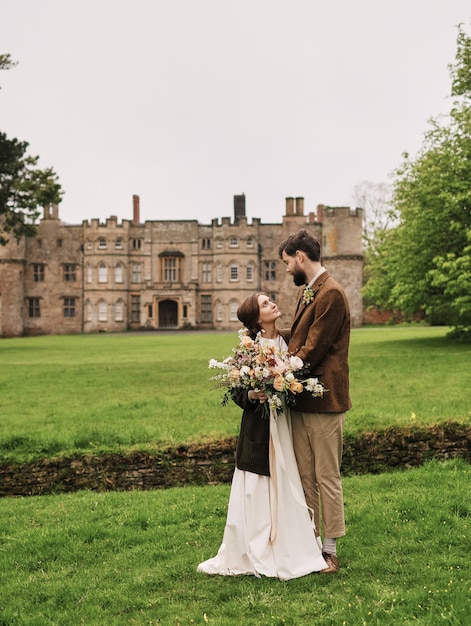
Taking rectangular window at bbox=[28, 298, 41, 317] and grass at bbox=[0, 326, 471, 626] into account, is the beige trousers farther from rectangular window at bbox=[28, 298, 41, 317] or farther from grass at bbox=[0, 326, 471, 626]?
rectangular window at bbox=[28, 298, 41, 317]

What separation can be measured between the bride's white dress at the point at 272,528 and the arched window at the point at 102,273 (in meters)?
54.1

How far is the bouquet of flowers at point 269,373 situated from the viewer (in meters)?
4.92

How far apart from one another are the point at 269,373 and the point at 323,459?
94cm

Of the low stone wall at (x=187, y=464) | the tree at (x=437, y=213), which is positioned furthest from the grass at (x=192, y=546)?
the tree at (x=437, y=213)

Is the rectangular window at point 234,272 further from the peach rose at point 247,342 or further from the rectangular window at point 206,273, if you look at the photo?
the peach rose at point 247,342

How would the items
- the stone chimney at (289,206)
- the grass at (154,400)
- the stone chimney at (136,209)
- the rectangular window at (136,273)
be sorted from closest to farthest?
the grass at (154,400) < the stone chimney at (289,206) < the rectangular window at (136,273) < the stone chimney at (136,209)

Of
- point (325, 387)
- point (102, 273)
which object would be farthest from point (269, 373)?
point (102, 273)

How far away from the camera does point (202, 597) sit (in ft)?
15.6

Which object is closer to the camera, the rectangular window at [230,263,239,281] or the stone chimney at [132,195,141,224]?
the rectangular window at [230,263,239,281]

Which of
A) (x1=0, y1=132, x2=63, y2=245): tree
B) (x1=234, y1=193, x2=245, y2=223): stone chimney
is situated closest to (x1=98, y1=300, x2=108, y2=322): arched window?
(x1=234, y1=193, x2=245, y2=223): stone chimney

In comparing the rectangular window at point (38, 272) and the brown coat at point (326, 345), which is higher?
the rectangular window at point (38, 272)

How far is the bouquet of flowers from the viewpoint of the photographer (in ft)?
16.1

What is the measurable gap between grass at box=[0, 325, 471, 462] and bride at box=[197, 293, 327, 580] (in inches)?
191

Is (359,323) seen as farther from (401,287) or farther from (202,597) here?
(202,597)
